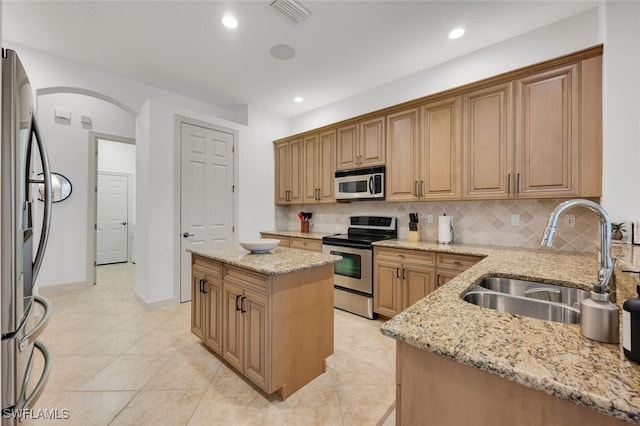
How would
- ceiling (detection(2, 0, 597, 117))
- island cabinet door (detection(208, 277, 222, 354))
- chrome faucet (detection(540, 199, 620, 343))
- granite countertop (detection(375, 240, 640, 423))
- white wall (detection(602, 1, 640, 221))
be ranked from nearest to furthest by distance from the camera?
granite countertop (detection(375, 240, 640, 423)) → chrome faucet (detection(540, 199, 620, 343)) → white wall (detection(602, 1, 640, 221)) → island cabinet door (detection(208, 277, 222, 354)) → ceiling (detection(2, 0, 597, 117))

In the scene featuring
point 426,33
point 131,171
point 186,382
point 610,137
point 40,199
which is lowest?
point 186,382

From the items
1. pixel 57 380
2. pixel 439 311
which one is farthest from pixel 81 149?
pixel 439 311

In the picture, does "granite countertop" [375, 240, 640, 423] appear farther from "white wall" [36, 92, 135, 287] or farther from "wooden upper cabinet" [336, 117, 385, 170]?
"white wall" [36, 92, 135, 287]

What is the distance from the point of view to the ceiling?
2.33 meters

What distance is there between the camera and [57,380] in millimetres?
1988

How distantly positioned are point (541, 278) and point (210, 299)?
2.27 meters

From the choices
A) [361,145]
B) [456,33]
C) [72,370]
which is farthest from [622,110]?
→ [72,370]

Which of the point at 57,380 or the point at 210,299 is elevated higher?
the point at 210,299

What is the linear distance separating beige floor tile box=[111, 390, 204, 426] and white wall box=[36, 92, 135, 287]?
345cm

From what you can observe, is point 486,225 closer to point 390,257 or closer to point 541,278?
point 390,257

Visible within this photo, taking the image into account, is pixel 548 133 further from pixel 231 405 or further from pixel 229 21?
pixel 231 405

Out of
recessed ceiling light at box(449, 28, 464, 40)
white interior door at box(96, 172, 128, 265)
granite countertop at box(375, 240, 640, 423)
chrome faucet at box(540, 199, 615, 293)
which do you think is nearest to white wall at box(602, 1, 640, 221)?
recessed ceiling light at box(449, 28, 464, 40)

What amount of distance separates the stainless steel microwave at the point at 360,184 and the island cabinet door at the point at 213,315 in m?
2.08

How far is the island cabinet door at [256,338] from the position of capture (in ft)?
5.70
